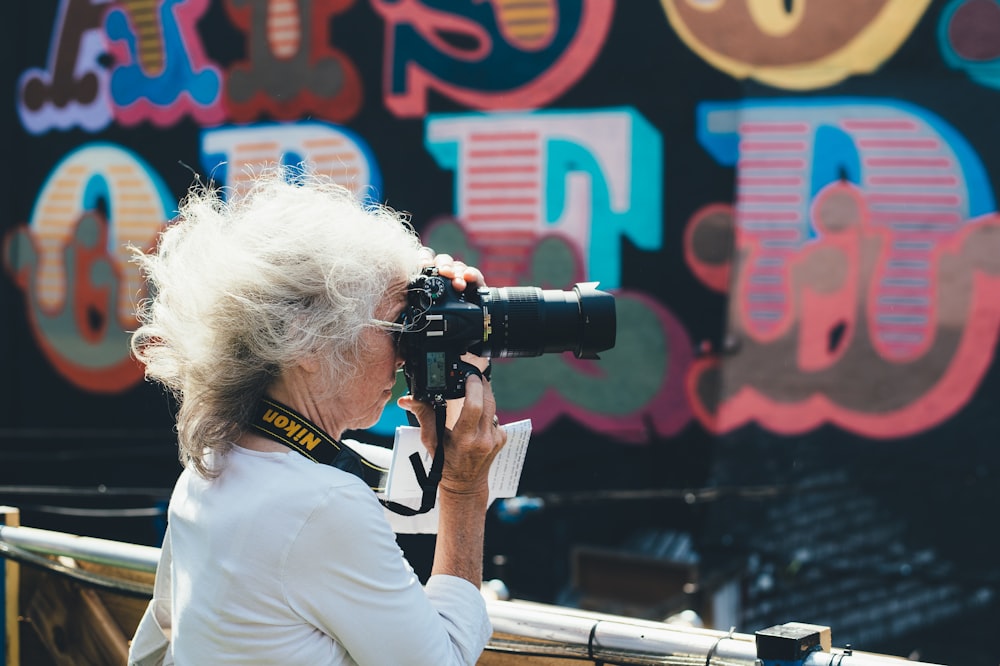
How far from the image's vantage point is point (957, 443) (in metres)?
4.38

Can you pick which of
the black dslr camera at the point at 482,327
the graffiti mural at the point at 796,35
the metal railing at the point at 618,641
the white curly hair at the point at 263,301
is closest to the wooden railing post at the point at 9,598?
the metal railing at the point at 618,641

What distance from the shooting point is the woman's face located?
5.19 feet

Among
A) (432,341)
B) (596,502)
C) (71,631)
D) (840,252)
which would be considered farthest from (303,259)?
(596,502)

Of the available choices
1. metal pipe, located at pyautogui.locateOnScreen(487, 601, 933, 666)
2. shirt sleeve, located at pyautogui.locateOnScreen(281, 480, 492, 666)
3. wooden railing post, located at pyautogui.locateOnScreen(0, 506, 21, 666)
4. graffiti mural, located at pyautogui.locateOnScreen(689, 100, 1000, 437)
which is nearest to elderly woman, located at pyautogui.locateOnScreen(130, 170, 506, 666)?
shirt sleeve, located at pyautogui.locateOnScreen(281, 480, 492, 666)

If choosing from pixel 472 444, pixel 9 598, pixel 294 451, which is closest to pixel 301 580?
pixel 294 451

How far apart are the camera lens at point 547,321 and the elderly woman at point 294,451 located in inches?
3.5

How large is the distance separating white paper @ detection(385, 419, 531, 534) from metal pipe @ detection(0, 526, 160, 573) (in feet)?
2.20

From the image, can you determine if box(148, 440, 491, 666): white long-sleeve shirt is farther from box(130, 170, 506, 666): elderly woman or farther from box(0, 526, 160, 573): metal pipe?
box(0, 526, 160, 573): metal pipe

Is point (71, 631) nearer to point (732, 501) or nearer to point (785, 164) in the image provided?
point (732, 501)

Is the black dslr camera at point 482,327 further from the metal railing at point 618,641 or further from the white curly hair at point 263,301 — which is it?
the metal railing at point 618,641

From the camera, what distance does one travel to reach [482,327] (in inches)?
67.9

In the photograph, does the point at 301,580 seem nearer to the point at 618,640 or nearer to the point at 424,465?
the point at 424,465

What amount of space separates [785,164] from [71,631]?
3.48 m

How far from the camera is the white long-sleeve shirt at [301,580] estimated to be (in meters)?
1.38
